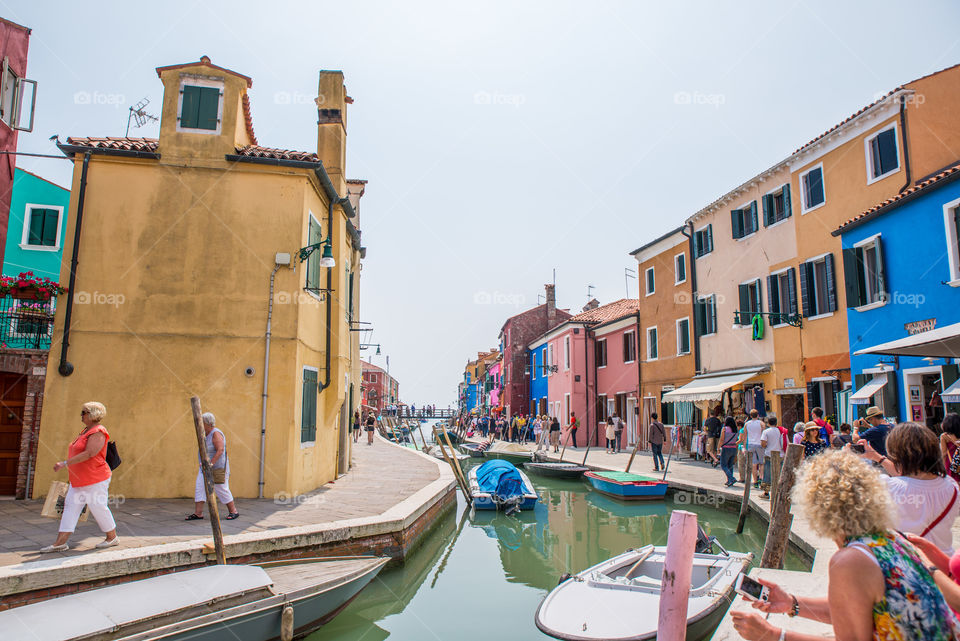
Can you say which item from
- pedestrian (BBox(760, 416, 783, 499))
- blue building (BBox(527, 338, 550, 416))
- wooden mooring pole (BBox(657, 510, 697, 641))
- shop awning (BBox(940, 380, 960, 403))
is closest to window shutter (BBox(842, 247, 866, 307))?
pedestrian (BBox(760, 416, 783, 499))

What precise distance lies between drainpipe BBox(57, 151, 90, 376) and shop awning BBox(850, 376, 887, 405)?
15009mm

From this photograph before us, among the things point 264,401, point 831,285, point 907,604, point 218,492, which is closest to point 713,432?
point 831,285

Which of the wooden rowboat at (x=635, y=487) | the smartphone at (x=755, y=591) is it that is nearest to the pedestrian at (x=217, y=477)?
the smartphone at (x=755, y=591)

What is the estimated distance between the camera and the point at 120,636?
495 centimetres

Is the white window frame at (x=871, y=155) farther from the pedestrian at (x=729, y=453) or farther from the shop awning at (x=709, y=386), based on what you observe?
the pedestrian at (x=729, y=453)

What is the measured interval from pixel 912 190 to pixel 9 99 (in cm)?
1707

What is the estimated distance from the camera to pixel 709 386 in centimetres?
1952

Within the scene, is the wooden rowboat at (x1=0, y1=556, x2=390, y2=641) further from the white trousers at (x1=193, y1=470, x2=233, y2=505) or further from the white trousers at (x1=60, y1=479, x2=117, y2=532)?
the white trousers at (x1=193, y1=470, x2=233, y2=505)

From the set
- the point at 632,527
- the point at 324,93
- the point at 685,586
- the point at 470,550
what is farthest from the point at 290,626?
the point at 324,93

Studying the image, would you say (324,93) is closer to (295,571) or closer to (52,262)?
(52,262)

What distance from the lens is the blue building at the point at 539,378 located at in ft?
131

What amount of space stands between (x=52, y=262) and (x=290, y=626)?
53.2 feet

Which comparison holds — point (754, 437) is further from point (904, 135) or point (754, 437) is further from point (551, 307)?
point (551, 307)

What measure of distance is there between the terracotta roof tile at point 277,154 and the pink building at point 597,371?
1880 centimetres
